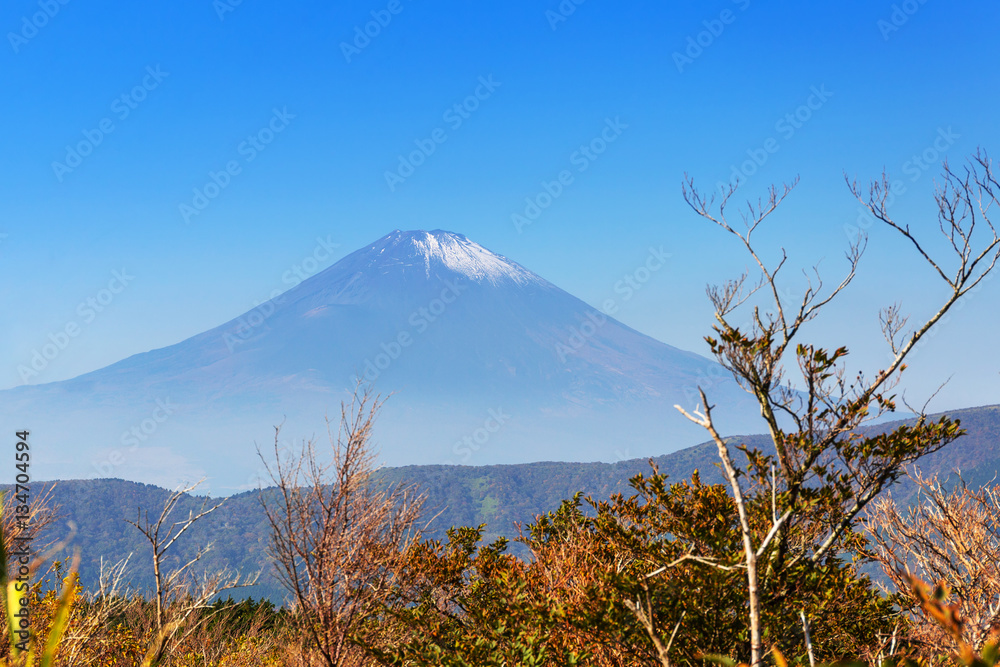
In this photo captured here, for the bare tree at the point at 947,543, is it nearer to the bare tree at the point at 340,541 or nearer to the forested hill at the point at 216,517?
the bare tree at the point at 340,541

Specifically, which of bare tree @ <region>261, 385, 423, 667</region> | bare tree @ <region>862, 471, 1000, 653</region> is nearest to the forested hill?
bare tree @ <region>862, 471, 1000, 653</region>

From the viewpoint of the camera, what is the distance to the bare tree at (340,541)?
8695 millimetres

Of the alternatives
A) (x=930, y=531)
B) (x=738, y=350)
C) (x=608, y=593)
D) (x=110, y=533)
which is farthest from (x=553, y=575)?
(x=110, y=533)

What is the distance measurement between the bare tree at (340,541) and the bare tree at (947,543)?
728 centimetres

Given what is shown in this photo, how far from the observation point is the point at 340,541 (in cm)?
874

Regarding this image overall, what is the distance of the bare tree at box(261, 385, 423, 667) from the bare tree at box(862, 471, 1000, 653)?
7.28 metres

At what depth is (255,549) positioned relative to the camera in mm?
173625

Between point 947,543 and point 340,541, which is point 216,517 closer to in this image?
point 340,541

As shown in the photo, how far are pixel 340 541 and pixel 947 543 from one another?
1016 cm

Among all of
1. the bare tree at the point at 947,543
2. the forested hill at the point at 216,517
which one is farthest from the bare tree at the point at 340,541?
the forested hill at the point at 216,517

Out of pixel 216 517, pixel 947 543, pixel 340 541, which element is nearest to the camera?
pixel 340 541

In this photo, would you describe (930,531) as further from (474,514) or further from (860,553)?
(474,514)

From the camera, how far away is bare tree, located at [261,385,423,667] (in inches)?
342

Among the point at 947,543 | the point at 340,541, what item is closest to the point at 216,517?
the point at 340,541
